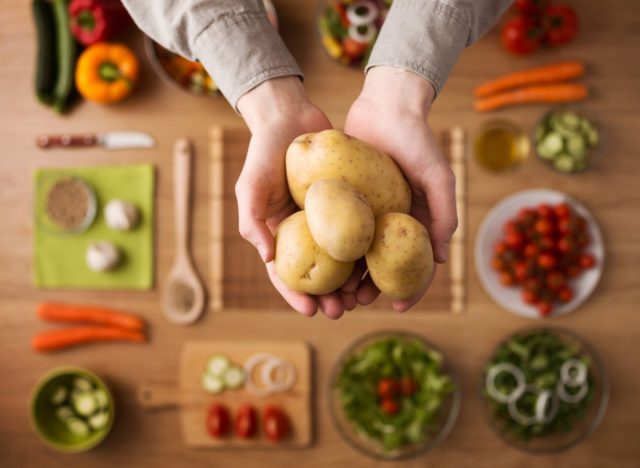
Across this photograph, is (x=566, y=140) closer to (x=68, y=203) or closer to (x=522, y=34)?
(x=522, y=34)

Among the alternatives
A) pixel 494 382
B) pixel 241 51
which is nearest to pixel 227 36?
pixel 241 51

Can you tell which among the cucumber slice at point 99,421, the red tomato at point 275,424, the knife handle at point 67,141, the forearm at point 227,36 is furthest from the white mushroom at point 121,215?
the forearm at point 227,36

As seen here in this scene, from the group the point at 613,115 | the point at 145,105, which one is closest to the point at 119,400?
the point at 145,105

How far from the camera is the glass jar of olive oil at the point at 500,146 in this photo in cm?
183

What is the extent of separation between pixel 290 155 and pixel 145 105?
1069 millimetres

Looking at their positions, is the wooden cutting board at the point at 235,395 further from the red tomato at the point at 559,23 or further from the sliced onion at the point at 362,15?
the red tomato at the point at 559,23

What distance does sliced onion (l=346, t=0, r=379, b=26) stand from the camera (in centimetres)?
177

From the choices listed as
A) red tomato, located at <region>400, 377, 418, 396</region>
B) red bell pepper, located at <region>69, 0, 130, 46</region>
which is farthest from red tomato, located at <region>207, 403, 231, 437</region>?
red bell pepper, located at <region>69, 0, 130, 46</region>

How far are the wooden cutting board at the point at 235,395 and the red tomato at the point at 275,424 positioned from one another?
0.02 metres

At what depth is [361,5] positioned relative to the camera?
1786 millimetres

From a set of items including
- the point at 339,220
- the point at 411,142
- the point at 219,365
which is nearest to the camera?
the point at 339,220

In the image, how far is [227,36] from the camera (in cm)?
111

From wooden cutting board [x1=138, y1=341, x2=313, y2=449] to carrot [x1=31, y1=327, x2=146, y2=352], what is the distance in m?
0.17

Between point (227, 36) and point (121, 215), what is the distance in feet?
2.96
